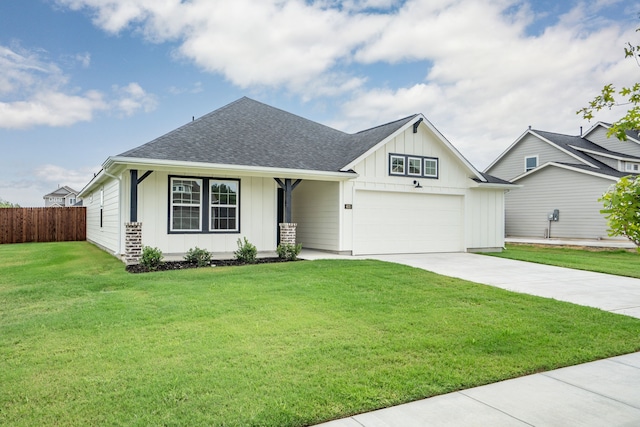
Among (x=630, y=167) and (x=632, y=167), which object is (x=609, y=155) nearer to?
(x=630, y=167)

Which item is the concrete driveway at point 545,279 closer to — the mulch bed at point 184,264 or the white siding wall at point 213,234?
the mulch bed at point 184,264

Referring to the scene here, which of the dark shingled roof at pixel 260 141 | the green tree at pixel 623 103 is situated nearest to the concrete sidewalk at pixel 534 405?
the green tree at pixel 623 103

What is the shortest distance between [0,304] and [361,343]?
5.89 metres

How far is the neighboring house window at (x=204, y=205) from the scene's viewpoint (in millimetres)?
12148

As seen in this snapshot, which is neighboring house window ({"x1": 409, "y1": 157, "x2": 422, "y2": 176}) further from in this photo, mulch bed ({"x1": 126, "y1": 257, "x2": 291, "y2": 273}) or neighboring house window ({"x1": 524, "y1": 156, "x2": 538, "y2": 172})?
neighboring house window ({"x1": 524, "y1": 156, "x2": 538, "y2": 172})

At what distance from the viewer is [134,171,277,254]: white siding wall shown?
38.7 ft

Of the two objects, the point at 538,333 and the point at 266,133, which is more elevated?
the point at 266,133

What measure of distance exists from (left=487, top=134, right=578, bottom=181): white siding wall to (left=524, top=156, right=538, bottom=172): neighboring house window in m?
0.19

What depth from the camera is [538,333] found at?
5.32 meters

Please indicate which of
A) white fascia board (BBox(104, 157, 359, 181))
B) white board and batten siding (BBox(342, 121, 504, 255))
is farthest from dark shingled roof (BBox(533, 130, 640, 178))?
white fascia board (BBox(104, 157, 359, 181))

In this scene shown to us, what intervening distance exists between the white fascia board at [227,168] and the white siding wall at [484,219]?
5371mm

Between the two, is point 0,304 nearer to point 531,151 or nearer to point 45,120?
point 45,120

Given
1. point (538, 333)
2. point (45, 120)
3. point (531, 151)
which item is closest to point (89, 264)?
point (538, 333)

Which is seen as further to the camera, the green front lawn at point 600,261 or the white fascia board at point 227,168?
the green front lawn at point 600,261
